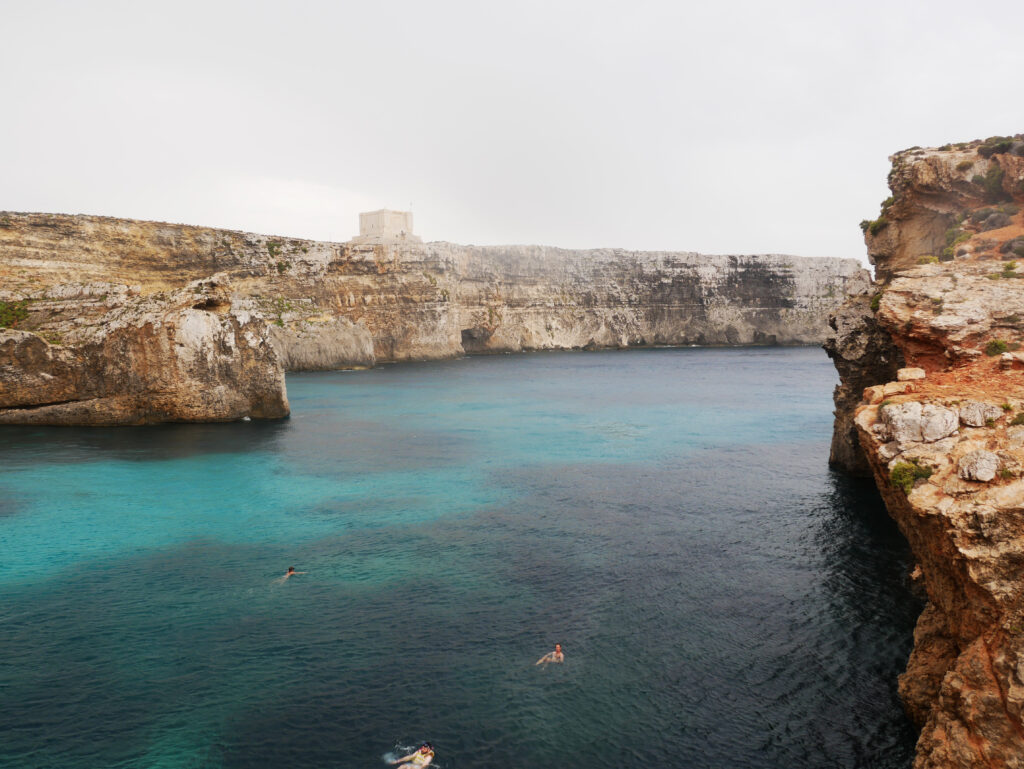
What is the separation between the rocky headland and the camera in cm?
5962

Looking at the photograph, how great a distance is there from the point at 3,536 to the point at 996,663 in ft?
124

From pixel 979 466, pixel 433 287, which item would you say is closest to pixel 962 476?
pixel 979 466

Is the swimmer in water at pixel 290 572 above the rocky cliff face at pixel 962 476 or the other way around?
the other way around

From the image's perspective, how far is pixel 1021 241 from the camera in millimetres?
27422

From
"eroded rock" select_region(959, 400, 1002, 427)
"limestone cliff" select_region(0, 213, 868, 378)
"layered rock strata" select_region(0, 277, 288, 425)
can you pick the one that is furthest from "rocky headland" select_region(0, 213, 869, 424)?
"eroded rock" select_region(959, 400, 1002, 427)

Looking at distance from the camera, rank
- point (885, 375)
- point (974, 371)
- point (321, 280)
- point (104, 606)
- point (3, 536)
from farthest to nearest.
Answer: point (321, 280), point (885, 375), point (3, 536), point (104, 606), point (974, 371)

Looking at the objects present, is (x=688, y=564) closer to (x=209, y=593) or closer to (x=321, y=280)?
(x=209, y=593)

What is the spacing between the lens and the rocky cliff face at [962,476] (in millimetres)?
12719

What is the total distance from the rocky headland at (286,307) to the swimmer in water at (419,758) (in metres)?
37.9

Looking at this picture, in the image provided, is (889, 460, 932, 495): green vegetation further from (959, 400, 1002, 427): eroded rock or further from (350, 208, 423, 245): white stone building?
(350, 208, 423, 245): white stone building

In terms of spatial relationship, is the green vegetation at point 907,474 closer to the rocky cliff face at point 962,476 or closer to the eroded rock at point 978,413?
the rocky cliff face at point 962,476

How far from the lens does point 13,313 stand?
60.8 m

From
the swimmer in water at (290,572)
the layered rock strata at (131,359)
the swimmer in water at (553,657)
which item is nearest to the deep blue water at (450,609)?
the swimmer in water at (553,657)

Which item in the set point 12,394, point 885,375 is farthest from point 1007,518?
point 12,394
